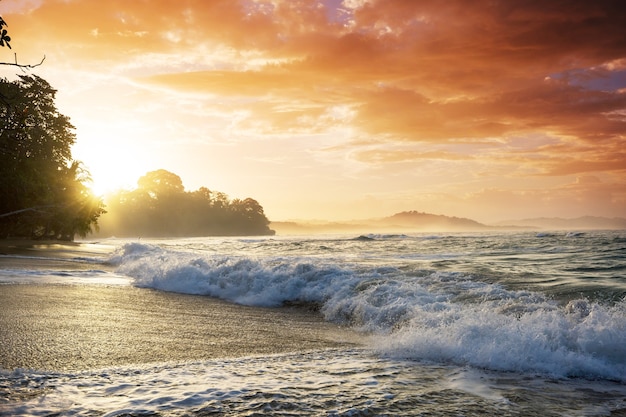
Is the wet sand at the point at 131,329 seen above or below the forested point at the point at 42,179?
below

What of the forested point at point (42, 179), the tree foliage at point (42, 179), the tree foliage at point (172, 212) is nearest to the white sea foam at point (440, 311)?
the forested point at point (42, 179)

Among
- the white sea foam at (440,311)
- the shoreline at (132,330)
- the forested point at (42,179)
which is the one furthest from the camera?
the forested point at (42,179)

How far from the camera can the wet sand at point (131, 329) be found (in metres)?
6.21

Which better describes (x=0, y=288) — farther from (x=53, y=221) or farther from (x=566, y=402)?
(x=53, y=221)

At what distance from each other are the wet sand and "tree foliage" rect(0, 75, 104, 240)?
2512 centimetres

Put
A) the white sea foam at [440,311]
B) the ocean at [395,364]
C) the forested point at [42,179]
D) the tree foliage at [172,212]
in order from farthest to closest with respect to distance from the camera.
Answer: the tree foliage at [172,212], the forested point at [42,179], the white sea foam at [440,311], the ocean at [395,364]

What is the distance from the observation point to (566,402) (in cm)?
513

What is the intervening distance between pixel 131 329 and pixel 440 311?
5.73 meters

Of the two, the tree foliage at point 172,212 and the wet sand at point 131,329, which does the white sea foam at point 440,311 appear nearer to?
the wet sand at point 131,329

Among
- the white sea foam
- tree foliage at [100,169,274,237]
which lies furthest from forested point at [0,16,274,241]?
tree foliage at [100,169,274,237]

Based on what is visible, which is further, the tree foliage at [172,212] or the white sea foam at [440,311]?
the tree foliage at [172,212]

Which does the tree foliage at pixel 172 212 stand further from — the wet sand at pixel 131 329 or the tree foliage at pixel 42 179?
the wet sand at pixel 131 329

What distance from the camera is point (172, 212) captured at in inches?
4274

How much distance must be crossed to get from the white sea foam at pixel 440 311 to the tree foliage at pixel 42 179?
23139 mm
